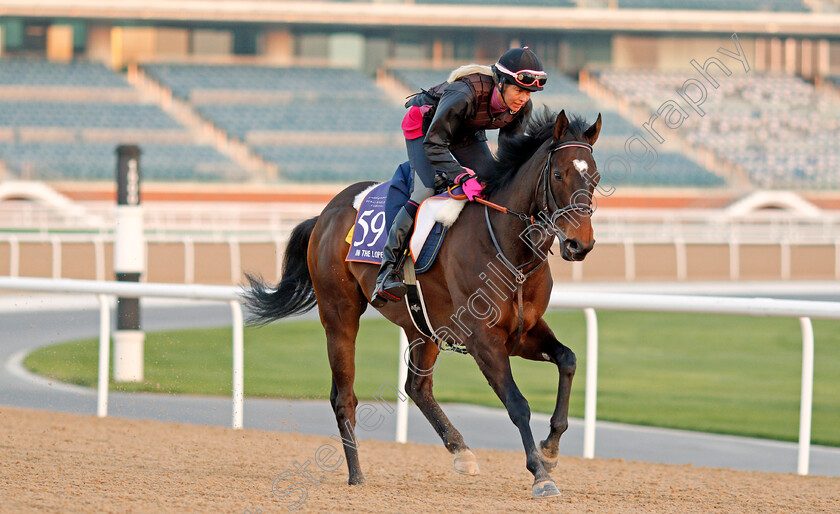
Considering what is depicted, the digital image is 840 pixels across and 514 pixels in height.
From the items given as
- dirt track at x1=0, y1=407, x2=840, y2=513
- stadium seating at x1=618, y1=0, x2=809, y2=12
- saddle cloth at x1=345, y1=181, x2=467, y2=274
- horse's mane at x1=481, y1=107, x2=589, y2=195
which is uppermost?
stadium seating at x1=618, y1=0, x2=809, y2=12

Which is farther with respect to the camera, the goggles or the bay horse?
the goggles

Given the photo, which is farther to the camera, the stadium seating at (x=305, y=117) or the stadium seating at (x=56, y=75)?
the stadium seating at (x=56, y=75)

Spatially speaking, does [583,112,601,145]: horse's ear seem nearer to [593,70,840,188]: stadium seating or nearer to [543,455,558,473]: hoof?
[543,455,558,473]: hoof

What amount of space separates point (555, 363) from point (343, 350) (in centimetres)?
119

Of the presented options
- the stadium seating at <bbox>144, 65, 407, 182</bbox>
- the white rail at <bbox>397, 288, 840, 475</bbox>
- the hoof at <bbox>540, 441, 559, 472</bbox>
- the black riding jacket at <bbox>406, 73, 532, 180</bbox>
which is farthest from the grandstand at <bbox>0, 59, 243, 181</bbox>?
the hoof at <bbox>540, 441, 559, 472</bbox>

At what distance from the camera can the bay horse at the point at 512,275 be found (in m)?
4.18

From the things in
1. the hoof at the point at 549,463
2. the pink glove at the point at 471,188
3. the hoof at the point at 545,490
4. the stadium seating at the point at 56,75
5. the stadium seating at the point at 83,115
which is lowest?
the hoof at the point at 545,490

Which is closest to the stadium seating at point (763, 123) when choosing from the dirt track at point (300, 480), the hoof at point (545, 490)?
the dirt track at point (300, 480)

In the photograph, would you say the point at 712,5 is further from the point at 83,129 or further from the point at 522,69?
the point at 522,69

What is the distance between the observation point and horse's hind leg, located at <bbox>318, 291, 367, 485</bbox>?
5.18 m

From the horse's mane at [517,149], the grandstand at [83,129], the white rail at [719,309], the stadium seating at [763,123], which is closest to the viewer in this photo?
the horse's mane at [517,149]

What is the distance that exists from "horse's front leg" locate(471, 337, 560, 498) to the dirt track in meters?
0.09

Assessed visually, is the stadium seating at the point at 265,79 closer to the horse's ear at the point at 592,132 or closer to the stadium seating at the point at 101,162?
the stadium seating at the point at 101,162

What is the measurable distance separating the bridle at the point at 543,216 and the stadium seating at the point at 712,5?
111 feet
